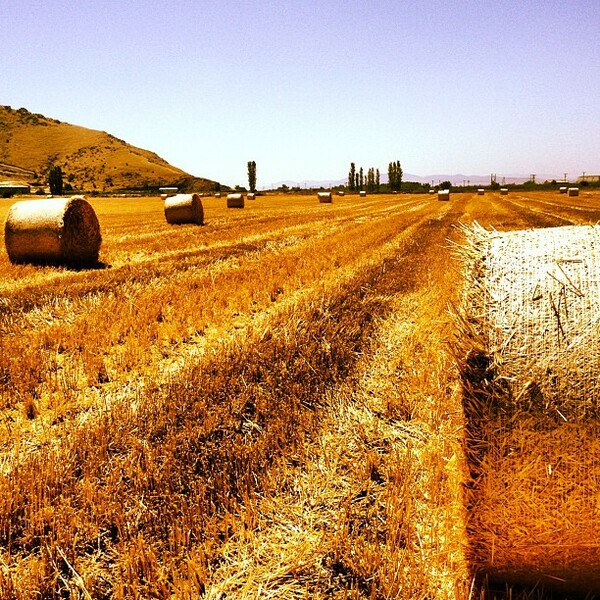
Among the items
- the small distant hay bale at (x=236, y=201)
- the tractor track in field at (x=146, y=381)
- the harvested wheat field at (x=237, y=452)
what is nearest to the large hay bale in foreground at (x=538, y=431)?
the harvested wheat field at (x=237, y=452)

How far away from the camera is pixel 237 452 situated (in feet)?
10.7

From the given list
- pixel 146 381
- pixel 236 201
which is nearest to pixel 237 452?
pixel 146 381

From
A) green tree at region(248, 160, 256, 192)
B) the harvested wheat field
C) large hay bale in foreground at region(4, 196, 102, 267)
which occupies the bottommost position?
the harvested wheat field

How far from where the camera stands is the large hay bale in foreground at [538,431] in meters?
2.29

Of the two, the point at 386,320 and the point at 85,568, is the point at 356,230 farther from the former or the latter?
the point at 85,568

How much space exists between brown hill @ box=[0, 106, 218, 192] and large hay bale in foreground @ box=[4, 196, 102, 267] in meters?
106

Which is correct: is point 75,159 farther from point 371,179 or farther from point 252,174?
point 371,179

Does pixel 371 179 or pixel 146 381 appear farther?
pixel 371 179

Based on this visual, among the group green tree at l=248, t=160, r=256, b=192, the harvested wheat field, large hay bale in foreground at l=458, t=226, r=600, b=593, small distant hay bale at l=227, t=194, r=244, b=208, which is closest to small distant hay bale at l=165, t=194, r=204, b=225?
the harvested wheat field

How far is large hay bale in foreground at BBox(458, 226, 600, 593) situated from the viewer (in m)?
2.29

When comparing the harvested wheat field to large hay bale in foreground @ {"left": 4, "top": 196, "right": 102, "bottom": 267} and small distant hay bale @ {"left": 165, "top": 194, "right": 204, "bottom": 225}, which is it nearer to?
large hay bale in foreground @ {"left": 4, "top": 196, "right": 102, "bottom": 267}

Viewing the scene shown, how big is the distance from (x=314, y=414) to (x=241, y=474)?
922 millimetres

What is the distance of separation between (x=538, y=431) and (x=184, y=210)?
1893 centimetres

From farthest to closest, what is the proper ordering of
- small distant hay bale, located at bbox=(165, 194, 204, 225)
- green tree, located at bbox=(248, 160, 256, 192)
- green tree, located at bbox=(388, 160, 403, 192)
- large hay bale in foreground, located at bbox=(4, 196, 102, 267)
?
green tree, located at bbox=(388, 160, 403, 192) → green tree, located at bbox=(248, 160, 256, 192) → small distant hay bale, located at bbox=(165, 194, 204, 225) → large hay bale in foreground, located at bbox=(4, 196, 102, 267)
